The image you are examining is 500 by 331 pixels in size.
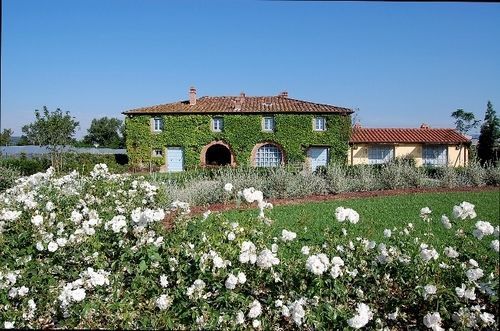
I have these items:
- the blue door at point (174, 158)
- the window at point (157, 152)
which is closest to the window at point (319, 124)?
the blue door at point (174, 158)

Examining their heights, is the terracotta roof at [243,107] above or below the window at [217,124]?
above

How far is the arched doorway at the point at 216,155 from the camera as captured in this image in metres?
25.8

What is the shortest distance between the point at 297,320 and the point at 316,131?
23.3 m

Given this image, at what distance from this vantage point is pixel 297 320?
232cm

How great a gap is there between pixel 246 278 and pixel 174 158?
24.0 m

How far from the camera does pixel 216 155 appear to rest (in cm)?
2717

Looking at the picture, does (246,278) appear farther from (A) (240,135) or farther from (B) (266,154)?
(B) (266,154)

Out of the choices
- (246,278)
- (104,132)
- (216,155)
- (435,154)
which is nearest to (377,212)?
(246,278)

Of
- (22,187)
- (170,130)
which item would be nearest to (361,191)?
(22,187)

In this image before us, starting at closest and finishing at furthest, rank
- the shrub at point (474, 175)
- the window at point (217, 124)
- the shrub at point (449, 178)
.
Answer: the shrub at point (474, 175)
the shrub at point (449, 178)
the window at point (217, 124)

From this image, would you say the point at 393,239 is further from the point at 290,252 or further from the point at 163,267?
the point at 163,267

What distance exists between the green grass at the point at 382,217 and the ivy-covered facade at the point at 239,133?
1545cm

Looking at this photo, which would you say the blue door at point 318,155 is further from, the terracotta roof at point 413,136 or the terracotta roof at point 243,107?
the terracotta roof at point 243,107

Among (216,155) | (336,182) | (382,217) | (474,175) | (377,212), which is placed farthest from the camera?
(216,155)
